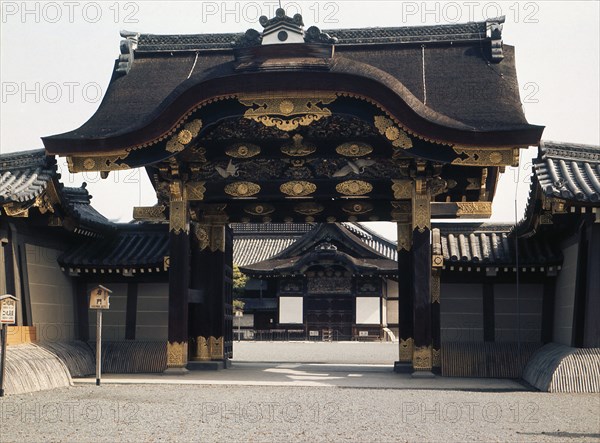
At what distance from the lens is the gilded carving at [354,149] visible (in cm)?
1698

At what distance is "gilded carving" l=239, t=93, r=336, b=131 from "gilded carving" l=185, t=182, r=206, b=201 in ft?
7.65

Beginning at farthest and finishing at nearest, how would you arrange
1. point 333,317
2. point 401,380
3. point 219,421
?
point 333,317 < point 401,380 < point 219,421

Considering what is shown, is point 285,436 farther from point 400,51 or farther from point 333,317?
point 333,317

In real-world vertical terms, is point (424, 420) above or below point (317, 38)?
below

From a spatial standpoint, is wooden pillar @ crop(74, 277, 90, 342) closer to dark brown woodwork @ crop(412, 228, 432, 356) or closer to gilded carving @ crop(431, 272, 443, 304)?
dark brown woodwork @ crop(412, 228, 432, 356)

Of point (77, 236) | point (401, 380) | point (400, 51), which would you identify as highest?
point (400, 51)

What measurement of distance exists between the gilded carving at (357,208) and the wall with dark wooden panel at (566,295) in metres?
4.35

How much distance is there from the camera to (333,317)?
4434cm

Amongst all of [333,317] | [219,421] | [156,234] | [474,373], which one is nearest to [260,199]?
[156,234]

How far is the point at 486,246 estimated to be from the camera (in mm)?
17797

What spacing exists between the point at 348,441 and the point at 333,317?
1423 inches

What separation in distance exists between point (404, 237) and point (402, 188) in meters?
1.63

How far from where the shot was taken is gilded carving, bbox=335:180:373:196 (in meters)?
17.3

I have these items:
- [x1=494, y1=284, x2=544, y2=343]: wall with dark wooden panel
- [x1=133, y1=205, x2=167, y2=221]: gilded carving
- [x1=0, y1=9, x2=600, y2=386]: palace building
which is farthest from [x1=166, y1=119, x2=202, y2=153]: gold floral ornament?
[x1=494, y1=284, x2=544, y2=343]: wall with dark wooden panel
